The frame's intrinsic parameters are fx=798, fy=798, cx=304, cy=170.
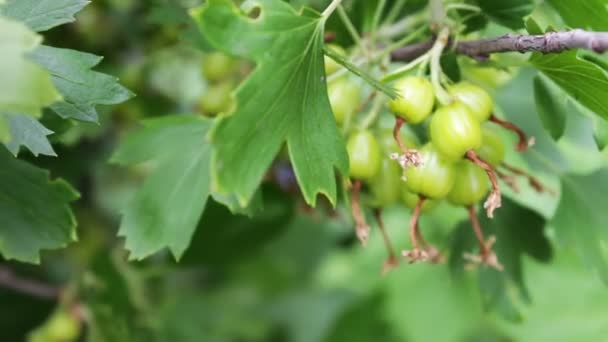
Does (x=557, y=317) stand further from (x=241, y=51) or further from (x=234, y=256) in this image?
(x=241, y=51)

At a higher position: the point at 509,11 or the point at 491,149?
the point at 509,11

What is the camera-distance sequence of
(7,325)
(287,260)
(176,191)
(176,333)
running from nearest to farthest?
(176,191)
(7,325)
(176,333)
(287,260)

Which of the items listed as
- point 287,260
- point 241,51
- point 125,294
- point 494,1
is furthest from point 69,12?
point 287,260

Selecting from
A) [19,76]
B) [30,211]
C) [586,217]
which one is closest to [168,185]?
[30,211]

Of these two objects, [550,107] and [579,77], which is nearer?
[579,77]

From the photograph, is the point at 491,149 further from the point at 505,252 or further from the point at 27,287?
the point at 27,287

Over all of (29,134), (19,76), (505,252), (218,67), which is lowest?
(505,252)

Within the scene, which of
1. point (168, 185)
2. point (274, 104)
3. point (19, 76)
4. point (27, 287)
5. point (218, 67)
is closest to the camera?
point (19, 76)
